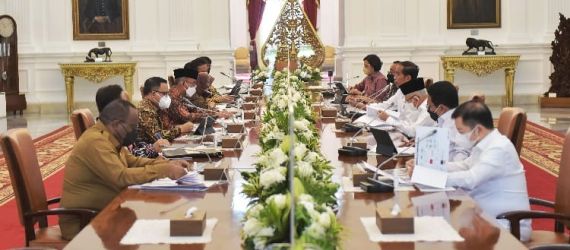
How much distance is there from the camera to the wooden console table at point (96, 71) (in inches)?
619

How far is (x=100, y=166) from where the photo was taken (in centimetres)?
452

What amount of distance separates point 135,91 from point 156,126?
9.95 metres

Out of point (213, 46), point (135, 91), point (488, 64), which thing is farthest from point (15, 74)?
point (488, 64)

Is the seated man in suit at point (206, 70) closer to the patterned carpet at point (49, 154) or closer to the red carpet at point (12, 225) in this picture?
the patterned carpet at point (49, 154)

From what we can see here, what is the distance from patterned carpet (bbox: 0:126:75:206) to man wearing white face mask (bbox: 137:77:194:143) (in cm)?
177

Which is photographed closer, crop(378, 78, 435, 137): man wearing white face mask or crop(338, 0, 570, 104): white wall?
crop(378, 78, 435, 137): man wearing white face mask

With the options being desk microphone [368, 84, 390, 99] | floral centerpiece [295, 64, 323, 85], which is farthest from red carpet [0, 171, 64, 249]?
floral centerpiece [295, 64, 323, 85]

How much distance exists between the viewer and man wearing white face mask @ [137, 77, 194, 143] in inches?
265

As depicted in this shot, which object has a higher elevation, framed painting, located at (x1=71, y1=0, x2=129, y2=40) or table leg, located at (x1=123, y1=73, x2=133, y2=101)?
framed painting, located at (x1=71, y1=0, x2=129, y2=40)

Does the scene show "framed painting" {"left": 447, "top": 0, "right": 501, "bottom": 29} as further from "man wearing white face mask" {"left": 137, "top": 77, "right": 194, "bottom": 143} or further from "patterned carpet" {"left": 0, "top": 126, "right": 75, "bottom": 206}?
"man wearing white face mask" {"left": 137, "top": 77, "right": 194, "bottom": 143}

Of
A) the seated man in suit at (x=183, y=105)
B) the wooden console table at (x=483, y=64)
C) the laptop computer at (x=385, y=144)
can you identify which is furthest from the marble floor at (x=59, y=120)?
the laptop computer at (x=385, y=144)

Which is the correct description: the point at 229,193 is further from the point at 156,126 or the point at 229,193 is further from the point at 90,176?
the point at 156,126

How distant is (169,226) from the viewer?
10.8 feet

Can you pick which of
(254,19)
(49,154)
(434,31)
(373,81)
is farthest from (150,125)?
(254,19)
